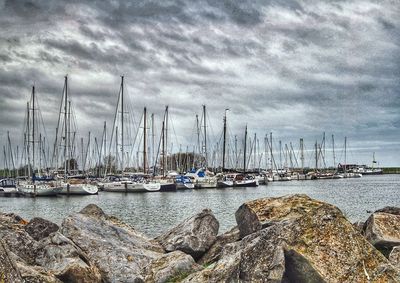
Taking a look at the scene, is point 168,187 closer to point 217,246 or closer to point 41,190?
point 41,190

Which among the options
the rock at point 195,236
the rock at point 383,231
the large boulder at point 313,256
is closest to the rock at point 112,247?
the rock at point 195,236

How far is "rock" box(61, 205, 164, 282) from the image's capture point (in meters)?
13.7

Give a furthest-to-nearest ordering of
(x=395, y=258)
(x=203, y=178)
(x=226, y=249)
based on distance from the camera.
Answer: (x=203, y=178), (x=226, y=249), (x=395, y=258)

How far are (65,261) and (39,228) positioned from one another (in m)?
5.76

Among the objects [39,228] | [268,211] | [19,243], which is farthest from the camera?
[39,228]

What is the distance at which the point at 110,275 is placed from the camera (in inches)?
533

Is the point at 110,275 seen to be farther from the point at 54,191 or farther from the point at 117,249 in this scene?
the point at 54,191

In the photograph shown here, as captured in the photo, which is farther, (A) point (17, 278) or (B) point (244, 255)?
(B) point (244, 255)

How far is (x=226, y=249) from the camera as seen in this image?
12.2 meters

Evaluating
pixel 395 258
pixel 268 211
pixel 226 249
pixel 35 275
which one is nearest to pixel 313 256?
pixel 395 258

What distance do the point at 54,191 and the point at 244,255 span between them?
8301 centimetres

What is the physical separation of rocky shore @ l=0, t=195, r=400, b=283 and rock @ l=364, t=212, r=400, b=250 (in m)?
0.03

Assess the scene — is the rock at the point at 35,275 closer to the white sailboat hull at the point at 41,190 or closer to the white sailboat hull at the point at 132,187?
the white sailboat hull at the point at 41,190

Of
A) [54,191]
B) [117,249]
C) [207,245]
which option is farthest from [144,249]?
[54,191]
